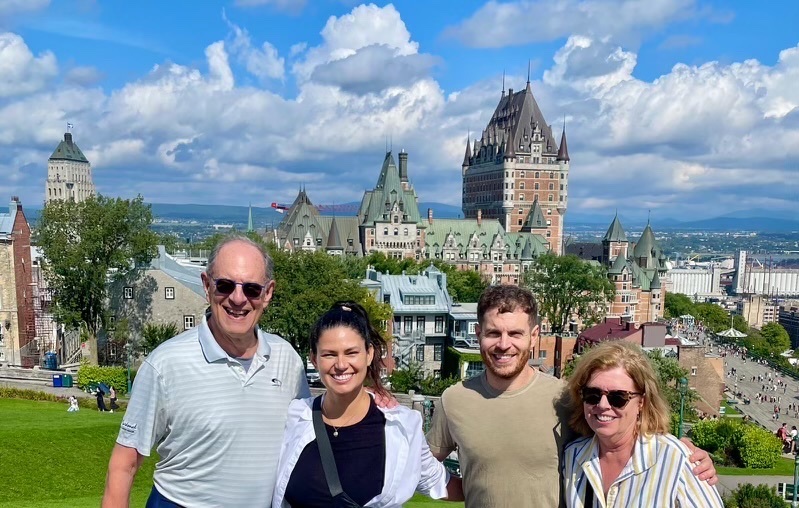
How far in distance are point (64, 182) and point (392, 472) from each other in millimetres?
148832

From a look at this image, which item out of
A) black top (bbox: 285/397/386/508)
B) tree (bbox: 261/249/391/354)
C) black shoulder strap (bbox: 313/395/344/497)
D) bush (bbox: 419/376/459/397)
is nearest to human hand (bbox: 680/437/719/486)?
black top (bbox: 285/397/386/508)

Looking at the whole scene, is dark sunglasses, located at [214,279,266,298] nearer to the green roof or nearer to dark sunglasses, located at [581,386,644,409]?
dark sunglasses, located at [581,386,644,409]

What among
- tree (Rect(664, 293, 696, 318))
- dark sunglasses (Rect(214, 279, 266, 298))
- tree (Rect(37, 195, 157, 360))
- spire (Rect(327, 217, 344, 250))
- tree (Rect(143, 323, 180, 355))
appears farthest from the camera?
tree (Rect(664, 293, 696, 318))

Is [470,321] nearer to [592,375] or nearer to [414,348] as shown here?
[414,348]

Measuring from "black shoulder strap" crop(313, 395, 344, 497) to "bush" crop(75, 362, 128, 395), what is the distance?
930 inches

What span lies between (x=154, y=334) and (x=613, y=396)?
26304mm

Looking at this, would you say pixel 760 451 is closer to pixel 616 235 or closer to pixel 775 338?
pixel 616 235

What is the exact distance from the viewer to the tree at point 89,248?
89.0 feet

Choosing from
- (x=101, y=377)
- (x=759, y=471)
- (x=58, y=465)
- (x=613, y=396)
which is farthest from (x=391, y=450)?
(x=101, y=377)

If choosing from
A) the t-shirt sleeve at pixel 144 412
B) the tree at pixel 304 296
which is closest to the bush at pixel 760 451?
the tree at pixel 304 296

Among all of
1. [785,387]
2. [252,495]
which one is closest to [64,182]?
[785,387]

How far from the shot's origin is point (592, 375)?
3.53 m

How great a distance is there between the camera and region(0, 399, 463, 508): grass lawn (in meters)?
10.9

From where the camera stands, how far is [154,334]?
26297 millimetres
